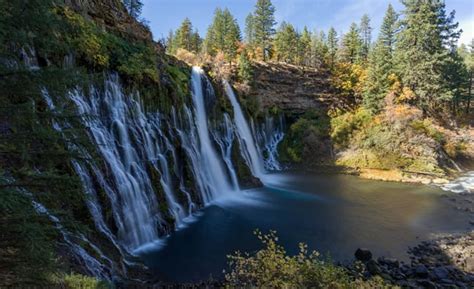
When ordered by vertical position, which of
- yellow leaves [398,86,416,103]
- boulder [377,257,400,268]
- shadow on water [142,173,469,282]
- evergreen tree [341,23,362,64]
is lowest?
boulder [377,257,400,268]

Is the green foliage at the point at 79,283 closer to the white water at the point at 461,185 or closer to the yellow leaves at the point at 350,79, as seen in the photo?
the white water at the point at 461,185

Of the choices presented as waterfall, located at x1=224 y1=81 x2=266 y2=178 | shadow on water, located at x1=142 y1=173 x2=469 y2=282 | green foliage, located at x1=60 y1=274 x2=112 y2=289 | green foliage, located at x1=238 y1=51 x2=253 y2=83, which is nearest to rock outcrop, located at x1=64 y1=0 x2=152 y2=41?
waterfall, located at x1=224 y1=81 x2=266 y2=178

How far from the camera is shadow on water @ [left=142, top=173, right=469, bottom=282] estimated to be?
38.2 ft

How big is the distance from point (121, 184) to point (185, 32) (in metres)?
47.3

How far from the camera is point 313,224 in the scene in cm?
1555

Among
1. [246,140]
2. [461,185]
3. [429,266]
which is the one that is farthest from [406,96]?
[429,266]

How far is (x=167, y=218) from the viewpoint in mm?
13859

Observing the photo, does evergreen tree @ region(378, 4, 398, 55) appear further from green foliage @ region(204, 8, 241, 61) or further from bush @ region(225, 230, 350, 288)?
bush @ region(225, 230, 350, 288)

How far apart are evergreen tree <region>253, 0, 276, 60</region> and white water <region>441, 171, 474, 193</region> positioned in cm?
3274

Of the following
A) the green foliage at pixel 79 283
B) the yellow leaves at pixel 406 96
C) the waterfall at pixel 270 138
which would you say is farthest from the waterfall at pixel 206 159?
the yellow leaves at pixel 406 96

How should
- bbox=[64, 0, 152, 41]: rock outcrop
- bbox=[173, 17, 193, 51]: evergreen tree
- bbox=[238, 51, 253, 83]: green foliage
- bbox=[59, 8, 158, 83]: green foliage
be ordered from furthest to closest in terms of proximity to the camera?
bbox=[173, 17, 193, 51]: evergreen tree, bbox=[238, 51, 253, 83]: green foliage, bbox=[64, 0, 152, 41]: rock outcrop, bbox=[59, 8, 158, 83]: green foliage

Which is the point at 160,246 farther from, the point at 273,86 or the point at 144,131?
the point at 273,86

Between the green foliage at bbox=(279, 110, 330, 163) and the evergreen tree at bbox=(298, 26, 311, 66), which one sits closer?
the green foliage at bbox=(279, 110, 330, 163)

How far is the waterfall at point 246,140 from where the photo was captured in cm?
2770
